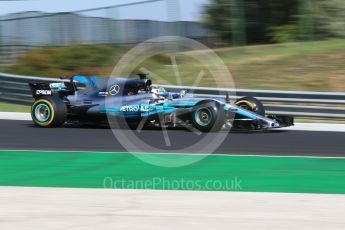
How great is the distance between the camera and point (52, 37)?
2320 centimetres

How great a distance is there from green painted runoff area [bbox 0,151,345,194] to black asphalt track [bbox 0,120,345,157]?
0.53m

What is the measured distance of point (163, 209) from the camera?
6.36 meters

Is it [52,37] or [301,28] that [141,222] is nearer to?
[301,28]

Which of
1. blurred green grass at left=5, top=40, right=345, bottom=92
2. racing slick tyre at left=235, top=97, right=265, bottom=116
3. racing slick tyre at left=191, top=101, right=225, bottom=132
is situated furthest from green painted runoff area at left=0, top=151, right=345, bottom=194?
blurred green grass at left=5, top=40, right=345, bottom=92

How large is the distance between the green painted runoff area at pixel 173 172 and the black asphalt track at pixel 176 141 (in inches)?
21.0

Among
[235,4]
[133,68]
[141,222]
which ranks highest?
[235,4]

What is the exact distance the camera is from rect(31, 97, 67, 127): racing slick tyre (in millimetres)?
12383

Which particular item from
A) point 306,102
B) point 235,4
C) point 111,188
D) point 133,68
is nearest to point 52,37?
point 133,68

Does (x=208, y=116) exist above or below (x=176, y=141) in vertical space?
above

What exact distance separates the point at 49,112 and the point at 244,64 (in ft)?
31.5

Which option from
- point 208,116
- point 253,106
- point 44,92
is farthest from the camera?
point 44,92

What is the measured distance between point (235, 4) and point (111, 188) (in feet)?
47.5

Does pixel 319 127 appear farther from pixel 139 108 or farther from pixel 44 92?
A: pixel 44 92

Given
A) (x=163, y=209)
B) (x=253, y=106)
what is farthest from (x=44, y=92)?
(x=163, y=209)
